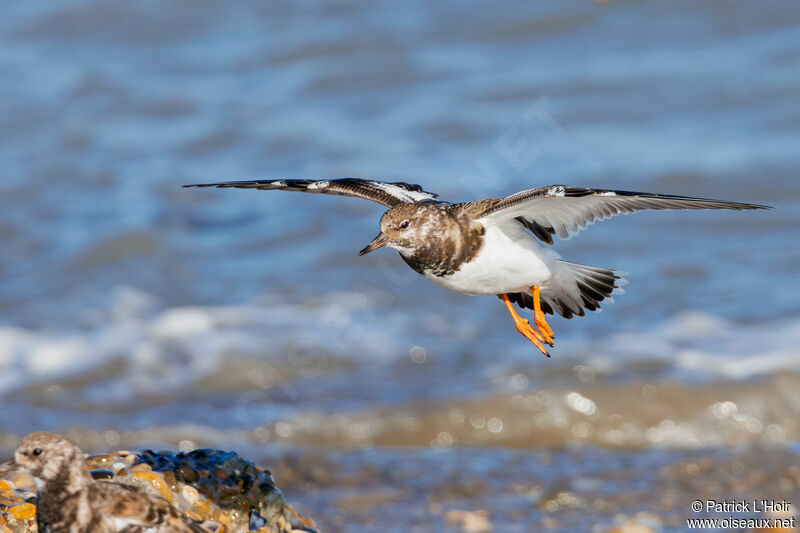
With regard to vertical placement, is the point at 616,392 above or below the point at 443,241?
below

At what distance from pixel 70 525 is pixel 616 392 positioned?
17.0 ft

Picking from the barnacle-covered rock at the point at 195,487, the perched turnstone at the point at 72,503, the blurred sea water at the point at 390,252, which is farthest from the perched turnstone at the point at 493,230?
the perched turnstone at the point at 72,503

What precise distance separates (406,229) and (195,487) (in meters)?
1.48

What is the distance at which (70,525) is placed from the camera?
309 centimetres

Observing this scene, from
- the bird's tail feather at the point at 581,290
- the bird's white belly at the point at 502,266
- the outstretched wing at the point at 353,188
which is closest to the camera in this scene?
the bird's white belly at the point at 502,266

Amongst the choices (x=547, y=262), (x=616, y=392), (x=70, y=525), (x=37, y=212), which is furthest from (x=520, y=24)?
(x=70, y=525)

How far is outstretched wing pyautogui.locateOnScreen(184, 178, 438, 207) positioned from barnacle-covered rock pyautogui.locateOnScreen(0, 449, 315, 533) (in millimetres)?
1440

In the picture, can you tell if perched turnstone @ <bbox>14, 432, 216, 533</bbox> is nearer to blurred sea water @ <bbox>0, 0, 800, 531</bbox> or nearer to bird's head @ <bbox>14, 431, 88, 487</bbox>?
bird's head @ <bbox>14, 431, 88, 487</bbox>

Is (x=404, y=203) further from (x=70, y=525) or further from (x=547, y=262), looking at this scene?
(x=70, y=525)

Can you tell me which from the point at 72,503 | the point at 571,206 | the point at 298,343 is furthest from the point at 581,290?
the point at 298,343

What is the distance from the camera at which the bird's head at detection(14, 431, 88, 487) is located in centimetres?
310

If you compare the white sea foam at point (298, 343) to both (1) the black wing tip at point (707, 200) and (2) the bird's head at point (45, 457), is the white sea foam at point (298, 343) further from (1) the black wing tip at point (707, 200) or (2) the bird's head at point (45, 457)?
(2) the bird's head at point (45, 457)

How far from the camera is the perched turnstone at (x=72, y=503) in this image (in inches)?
122

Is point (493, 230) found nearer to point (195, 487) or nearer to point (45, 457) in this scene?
point (195, 487)
